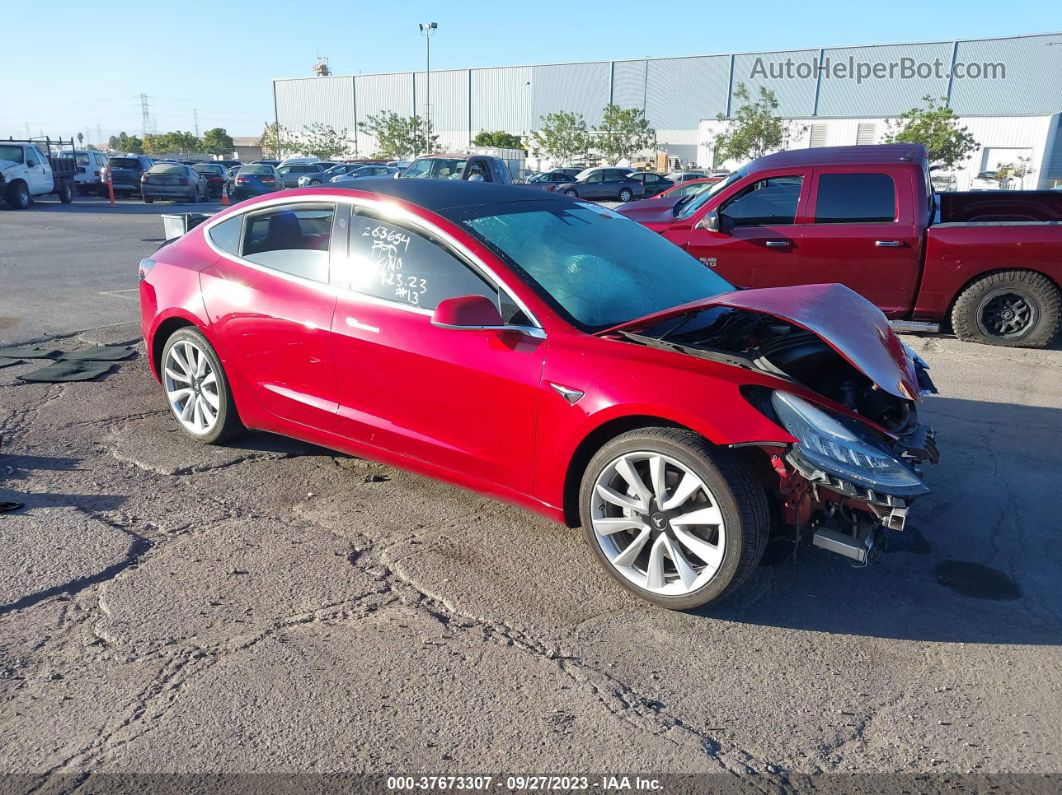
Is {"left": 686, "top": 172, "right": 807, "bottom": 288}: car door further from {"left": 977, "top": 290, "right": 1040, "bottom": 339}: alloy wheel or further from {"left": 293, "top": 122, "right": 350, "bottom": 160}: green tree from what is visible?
{"left": 293, "top": 122, "right": 350, "bottom": 160}: green tree

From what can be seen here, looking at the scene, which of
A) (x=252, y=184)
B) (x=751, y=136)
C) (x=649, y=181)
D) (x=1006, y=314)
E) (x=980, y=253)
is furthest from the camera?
(x=751, y=136)

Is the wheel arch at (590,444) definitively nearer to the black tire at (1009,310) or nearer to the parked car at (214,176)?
the black tire at (1009,310)

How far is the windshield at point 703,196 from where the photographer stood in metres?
8.47

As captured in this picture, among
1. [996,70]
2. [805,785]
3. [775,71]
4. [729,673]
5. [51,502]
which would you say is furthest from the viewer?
[775,71]

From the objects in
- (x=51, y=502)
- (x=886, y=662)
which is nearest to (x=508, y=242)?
(x=886, y=662)

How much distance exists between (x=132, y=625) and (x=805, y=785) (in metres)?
2.43

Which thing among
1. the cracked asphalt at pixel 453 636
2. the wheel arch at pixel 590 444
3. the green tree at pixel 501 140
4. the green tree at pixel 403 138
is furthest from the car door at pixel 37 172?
the green tree at pixel 501 140

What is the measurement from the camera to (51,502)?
4.12 meters

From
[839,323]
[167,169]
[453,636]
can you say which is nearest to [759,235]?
[839,323]

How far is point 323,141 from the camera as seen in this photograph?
81.4 m

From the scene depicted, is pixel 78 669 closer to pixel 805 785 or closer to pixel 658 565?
pixel 658 565

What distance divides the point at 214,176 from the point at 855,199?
32030 millimetres

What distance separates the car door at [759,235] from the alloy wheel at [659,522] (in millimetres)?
5304

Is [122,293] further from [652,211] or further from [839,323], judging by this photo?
[839,323]
